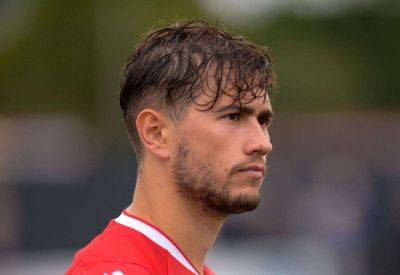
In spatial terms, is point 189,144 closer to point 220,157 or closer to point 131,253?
A: point 220,157

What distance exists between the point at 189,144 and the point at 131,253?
1.46 feet

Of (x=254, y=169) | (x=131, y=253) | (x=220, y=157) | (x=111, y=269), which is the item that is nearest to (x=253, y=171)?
(x=254, y=169)

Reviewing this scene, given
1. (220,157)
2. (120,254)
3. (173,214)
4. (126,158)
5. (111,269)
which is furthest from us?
(126,158)

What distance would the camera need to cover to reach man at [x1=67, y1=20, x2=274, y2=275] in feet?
13.6

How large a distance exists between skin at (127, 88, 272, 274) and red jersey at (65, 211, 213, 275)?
0.19ft

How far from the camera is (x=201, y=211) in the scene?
14.0 feet

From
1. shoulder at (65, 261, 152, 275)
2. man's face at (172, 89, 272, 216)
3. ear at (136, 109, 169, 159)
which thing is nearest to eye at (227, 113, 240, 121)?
man's face at (172, 89, 272, 216)

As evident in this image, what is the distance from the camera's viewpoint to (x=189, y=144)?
416cm

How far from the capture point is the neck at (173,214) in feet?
13.9

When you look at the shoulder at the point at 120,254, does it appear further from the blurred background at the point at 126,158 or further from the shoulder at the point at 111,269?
the blurred background at the point at 126,158

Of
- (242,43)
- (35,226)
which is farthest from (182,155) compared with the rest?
(35,226)

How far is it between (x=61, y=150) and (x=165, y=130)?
18.2 metres

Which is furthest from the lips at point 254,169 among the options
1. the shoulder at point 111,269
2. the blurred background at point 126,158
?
the blurred background at point 126,158

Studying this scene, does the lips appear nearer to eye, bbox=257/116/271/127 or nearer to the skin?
the skin
